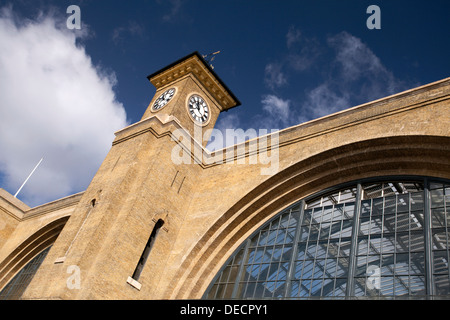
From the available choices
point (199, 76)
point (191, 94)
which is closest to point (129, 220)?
point (191, 94)

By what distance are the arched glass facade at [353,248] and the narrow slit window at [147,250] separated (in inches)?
94.4

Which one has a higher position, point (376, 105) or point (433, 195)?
point (376, 105)

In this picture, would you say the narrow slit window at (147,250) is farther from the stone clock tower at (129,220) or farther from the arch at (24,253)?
the arch at (24,253)

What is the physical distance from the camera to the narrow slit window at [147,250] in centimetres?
1426

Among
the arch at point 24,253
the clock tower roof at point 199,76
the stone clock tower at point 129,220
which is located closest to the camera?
A: the stone clock tower at point 129,220

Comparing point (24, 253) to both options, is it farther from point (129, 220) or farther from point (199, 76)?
point (199, 76)

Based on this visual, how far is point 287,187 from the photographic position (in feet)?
49.0

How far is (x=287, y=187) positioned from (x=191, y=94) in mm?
7770

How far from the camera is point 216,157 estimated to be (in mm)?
17750

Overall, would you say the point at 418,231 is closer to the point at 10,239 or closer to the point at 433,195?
the point at 433,195

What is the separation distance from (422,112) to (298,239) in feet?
17.3

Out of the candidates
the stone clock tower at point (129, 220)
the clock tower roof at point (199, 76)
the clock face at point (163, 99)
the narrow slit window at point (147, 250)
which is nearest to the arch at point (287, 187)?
the stone clock tower at point (129, 220)

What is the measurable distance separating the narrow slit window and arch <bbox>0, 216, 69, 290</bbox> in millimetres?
10747
